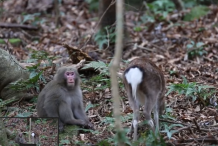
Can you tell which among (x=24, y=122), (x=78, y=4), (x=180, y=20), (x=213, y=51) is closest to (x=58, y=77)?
(x=24, y=122)

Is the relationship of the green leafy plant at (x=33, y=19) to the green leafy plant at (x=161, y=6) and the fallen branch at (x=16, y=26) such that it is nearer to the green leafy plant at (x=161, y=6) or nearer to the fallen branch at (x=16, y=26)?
the fallen branch at (x=16, y=26)

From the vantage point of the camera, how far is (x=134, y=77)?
18.5ft

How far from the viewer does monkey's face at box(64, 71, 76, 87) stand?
6805mm

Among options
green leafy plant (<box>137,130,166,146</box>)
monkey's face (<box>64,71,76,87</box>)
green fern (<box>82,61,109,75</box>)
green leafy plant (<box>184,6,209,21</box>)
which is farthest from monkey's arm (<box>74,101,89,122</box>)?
green leafy plant (<box>184,6,209,21</box>)

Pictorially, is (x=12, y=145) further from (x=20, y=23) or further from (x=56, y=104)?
(x=20, y=23)

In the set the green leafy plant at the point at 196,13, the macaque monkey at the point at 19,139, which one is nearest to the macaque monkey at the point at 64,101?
the macaque monkey at the point at 19,139

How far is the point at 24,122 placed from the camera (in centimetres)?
665

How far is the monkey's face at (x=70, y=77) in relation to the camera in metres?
6.80

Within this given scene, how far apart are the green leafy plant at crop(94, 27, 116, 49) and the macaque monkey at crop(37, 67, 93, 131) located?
4626mm

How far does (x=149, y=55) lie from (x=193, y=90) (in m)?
4.27

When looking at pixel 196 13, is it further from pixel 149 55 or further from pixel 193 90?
pixel 193 90

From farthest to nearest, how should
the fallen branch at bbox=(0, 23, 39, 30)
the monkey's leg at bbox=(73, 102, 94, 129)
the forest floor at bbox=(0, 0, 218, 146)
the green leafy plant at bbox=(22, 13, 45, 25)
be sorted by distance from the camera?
the green leafy plant at bbox=(22, 13, 45, 25), the fallen branch at bbox=(0, 23, 39, 30), the monkey's leg at bbox=(73, 102, 94, 129), the forest floor at bbox=(0, 0, 218, 146)

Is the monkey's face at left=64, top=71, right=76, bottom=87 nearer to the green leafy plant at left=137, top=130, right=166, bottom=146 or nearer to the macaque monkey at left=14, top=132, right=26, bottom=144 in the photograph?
the macaque monkey at left=14, top=132, right=26, bottom=144

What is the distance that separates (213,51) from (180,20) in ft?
10.8
